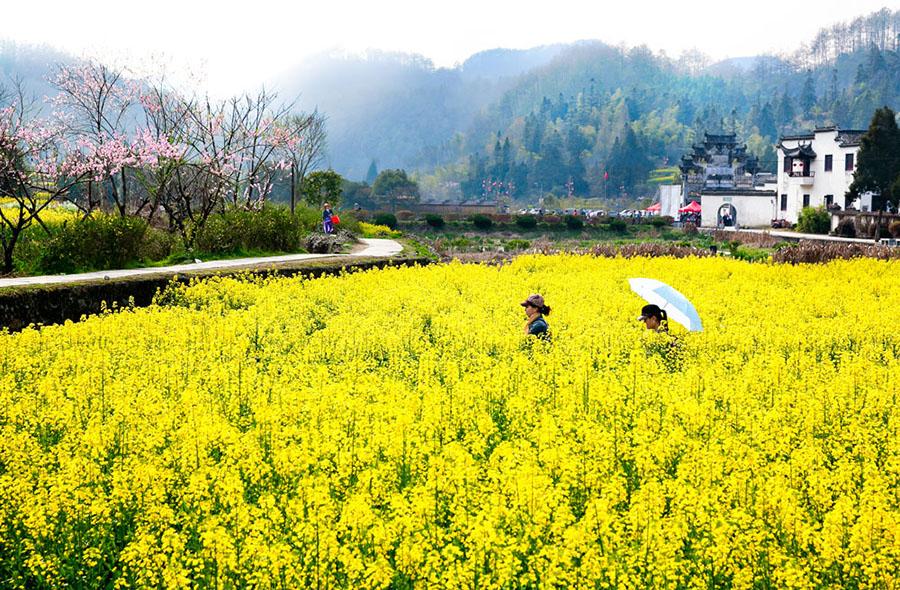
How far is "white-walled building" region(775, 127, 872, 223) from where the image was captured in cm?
5412

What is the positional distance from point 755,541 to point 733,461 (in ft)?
3.67

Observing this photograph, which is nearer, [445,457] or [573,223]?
[445,457]

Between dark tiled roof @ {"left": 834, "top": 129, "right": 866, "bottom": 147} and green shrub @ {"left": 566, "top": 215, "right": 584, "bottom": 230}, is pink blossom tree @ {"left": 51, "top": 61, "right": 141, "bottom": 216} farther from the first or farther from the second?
dark tiled roof @ {"left": 834, "top": 129, "right": 866, "bottom": 147}

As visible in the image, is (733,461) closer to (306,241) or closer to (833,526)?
(833,526)

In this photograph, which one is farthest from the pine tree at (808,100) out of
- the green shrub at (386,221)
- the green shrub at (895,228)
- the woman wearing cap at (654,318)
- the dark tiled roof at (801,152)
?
the woman wearing cap at (654,318)

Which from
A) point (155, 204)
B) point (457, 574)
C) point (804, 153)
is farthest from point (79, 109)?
point (804, 153)

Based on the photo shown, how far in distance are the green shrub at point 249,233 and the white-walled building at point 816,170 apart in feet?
142

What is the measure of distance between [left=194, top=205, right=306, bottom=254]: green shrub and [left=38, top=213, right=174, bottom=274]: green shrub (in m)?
2.41

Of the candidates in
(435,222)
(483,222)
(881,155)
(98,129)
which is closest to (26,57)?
(435,222)

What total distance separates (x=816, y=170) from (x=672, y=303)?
5180cm

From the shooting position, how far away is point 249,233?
21.3 metres

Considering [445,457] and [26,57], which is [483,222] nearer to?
[445,457]

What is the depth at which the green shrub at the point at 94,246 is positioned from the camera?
15.5 m

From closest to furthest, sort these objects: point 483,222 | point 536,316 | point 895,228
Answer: point 536,316 → point 895,228 → point 483,222
